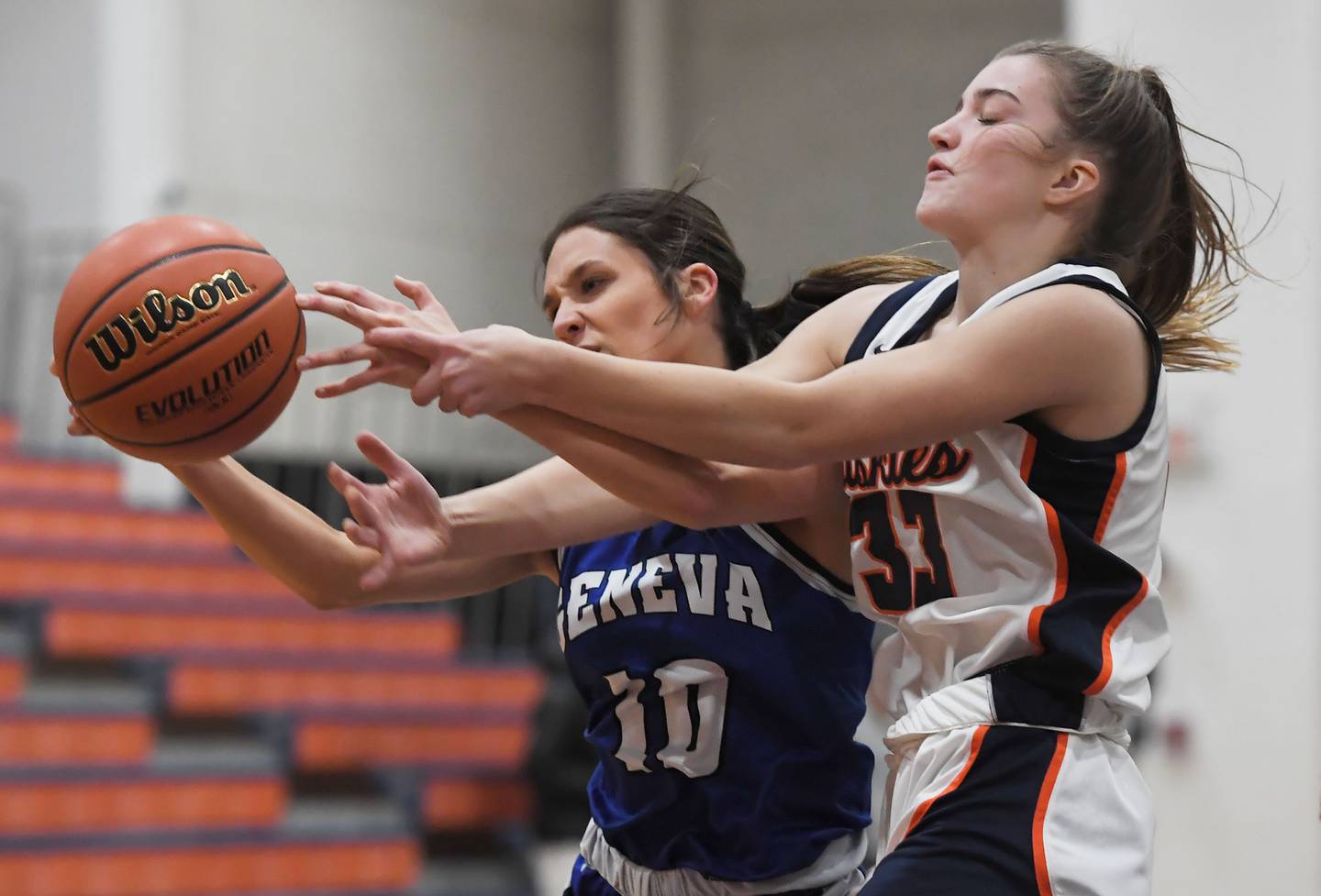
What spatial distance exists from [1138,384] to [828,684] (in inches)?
28.1

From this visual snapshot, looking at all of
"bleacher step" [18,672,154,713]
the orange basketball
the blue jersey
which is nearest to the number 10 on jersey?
the blue jersey

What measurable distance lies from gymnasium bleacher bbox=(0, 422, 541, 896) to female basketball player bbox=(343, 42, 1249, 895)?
4968mm

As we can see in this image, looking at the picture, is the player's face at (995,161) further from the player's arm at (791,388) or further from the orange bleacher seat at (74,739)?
the orange bleacher seat at (74,739)

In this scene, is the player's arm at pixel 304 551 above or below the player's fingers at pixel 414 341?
below

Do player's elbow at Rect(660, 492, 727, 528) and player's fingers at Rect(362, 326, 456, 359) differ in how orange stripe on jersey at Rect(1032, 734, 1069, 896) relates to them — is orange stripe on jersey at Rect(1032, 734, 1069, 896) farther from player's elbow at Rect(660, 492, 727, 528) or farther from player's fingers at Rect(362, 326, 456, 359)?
player's fingers at Rect(362, 326, 456, 359)

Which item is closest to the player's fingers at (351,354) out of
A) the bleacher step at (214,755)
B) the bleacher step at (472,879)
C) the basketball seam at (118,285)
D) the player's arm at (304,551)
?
the basketball seam at (118,285)

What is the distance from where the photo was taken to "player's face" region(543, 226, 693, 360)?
2.45 meters

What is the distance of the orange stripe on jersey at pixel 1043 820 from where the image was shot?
1824 millimetres

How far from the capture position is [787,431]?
183 cm

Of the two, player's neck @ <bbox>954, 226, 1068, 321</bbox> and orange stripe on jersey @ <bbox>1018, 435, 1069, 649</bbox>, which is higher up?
player's neck @ <bbox>954, 226, 1068, 321</bbox>

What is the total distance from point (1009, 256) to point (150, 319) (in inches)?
44.1

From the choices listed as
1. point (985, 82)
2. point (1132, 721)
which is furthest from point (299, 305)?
point (1132, 721)

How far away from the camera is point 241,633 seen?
7.40 meters

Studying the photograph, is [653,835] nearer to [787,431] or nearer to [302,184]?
[787,431]
